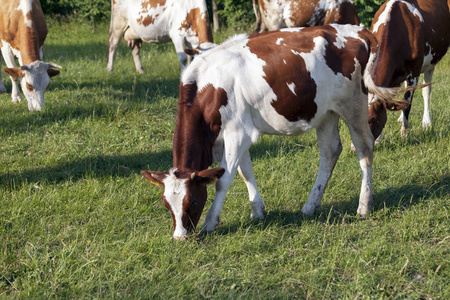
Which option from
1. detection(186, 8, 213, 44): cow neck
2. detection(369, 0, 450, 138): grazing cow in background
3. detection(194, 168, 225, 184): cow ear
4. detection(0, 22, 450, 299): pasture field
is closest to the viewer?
detection(0, 22, 450, 299): pasture field

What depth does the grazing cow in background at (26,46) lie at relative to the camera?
8.39 metres

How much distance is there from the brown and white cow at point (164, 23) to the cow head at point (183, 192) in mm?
5392

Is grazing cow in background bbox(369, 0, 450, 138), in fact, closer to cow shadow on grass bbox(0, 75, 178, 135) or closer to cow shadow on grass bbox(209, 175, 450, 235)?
cow shadow on grass bbox(209, 175, 450, 235)

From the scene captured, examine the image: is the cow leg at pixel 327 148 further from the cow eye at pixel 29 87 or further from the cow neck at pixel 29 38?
the cow neck at pixel 29 38

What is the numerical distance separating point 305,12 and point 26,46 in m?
5.12

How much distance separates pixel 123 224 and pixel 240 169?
1.20 metres

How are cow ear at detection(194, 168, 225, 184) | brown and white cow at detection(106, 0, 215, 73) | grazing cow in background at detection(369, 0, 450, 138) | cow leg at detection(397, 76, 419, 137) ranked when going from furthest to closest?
1. brown and white cow at detection(106, 0, 215, 73)
2. cow leg at detection(397, 76, 419, 137)
3. grazing cow in background at detection(369, 0, 450, 138)
4. cow ear at detection(194, 168, 225, 184)

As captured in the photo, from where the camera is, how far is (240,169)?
4.84 meters

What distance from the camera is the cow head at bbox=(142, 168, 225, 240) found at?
4.03 metres

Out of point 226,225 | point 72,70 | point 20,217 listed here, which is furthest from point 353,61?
point 72,70

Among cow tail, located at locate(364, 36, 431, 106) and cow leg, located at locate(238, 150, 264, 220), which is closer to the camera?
cow tail, located at locate(364, 36, 431, 106)

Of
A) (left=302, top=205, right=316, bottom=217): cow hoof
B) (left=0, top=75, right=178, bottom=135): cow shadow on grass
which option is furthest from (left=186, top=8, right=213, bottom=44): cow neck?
(left=302, top=205, right=316, bottom=217): cow hoof

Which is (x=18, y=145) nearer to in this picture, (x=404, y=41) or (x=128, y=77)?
(x=128, y=77)

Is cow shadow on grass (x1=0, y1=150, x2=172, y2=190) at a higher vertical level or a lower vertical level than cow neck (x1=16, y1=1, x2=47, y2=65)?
lower
